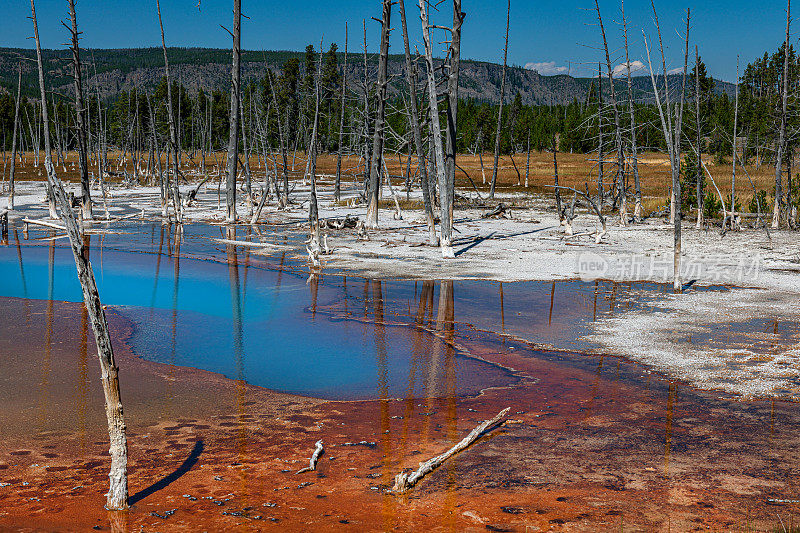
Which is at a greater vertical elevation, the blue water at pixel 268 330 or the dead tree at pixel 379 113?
the dead tree at pixel 379 113

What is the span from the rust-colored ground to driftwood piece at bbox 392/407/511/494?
0.08 meters

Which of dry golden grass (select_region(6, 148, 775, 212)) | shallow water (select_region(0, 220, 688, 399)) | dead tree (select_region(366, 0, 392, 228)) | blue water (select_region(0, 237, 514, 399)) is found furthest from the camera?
dry golden grass (select_region(6, 148, 775, 212))

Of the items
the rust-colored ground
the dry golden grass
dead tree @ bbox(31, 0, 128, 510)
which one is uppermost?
the dry golden grass

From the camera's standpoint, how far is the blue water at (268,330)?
909 cm

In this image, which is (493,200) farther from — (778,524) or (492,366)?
(778,524)

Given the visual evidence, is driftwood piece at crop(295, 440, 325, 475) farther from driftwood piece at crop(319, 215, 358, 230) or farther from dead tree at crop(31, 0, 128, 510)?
driftwood piece at crop(319, 215, 358, 230)

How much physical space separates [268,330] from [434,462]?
6.22 m

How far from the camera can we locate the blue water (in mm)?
9094

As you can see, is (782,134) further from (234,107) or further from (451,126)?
(234,107)

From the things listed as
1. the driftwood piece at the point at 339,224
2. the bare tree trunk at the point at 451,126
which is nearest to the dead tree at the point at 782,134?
the bare tree trunk at the point at 451,126

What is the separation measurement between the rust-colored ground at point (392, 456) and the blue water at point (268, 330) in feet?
2.16

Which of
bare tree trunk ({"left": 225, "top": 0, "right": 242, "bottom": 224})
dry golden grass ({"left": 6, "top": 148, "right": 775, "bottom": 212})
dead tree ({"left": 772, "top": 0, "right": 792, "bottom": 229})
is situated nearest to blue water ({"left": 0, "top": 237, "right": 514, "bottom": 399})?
bare tree trunk ({"left": 225, "top": 0, "right": 242, "bottom": 224})

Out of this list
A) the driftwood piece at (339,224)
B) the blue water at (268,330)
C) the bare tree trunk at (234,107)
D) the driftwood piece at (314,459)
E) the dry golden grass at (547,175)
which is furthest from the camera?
the dry golden grass at (547,175)

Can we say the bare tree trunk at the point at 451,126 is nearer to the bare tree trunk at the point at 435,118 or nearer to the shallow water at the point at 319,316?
the bare tree trunk at the point at 435,118
